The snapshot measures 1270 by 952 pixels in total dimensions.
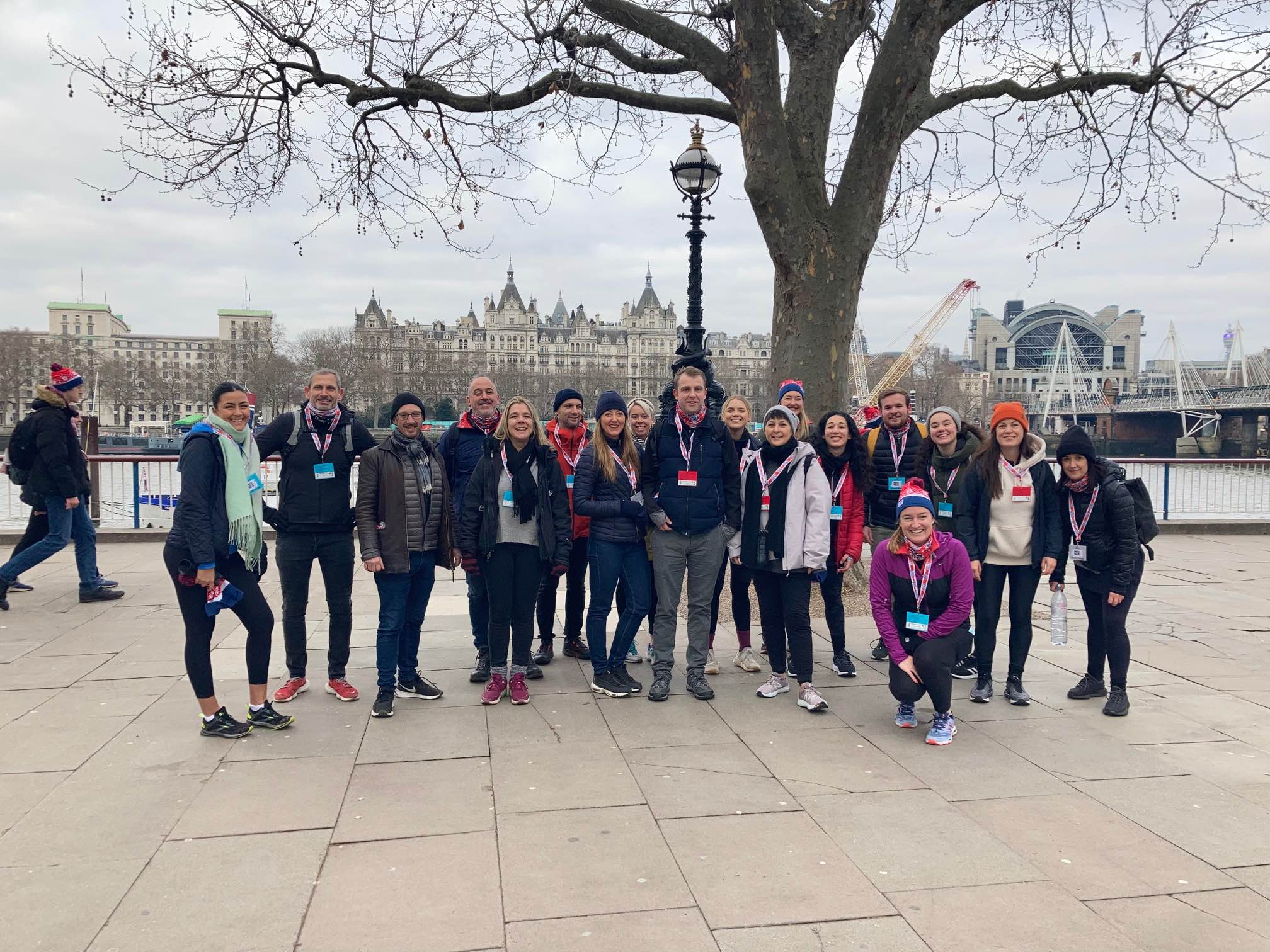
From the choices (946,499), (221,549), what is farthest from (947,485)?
(221,549)

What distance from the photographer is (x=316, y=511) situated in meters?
5.11

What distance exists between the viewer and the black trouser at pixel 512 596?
523 cm

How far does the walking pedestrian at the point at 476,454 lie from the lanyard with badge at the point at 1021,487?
3234 mm

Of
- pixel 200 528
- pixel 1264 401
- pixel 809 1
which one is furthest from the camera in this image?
pixel 1264 401

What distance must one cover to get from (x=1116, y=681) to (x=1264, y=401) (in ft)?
257

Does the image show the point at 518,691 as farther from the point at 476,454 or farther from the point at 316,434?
the point at 316,434

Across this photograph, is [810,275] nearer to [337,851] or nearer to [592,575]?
[592,575]

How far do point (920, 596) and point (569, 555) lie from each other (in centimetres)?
216

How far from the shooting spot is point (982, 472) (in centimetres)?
534

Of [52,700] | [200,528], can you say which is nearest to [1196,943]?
[200,528]

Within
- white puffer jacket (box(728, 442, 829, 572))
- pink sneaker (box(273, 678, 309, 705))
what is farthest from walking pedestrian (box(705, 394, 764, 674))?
pink sneaker (box(273, 678, 309, 705))

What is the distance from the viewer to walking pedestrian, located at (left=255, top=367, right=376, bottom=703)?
5086mm

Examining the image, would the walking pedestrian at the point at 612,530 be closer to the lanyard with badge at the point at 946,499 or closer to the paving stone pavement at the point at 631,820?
the paving stone pavement at the point at 631,820

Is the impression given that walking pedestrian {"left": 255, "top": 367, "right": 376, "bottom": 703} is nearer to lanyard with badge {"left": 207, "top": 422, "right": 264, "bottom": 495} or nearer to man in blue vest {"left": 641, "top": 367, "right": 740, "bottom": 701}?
lanyard with badge {"left": 207, "top": 422, "right": 264, "bottom": 495}
